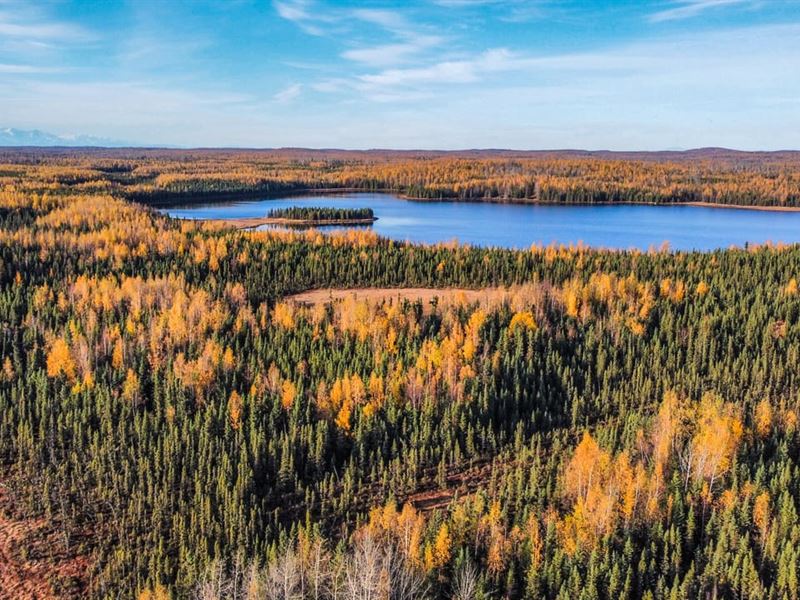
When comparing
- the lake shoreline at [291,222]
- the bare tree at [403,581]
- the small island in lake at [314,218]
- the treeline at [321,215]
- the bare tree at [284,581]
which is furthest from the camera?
the treeline at [321,215]

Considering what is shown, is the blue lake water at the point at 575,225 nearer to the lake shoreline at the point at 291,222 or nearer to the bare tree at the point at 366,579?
the lake shoreline at the point at 291,222

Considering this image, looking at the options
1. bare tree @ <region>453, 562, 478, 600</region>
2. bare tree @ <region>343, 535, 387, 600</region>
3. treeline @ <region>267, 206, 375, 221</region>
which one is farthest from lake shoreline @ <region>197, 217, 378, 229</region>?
bare tree @ <region>343, 535, 387, 600</region>

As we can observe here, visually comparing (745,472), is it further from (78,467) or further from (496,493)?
(78,467)

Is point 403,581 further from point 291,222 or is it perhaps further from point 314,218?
point 314,218

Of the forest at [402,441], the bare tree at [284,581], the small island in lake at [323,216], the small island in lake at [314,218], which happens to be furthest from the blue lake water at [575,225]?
the bare tree at [284,581]

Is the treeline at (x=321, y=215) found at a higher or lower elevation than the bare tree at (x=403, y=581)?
higher

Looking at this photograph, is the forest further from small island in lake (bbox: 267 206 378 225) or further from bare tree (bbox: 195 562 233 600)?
small island in lake (bbox: 267 206 378 225)

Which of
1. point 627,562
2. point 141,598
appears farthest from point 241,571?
point 627,562
